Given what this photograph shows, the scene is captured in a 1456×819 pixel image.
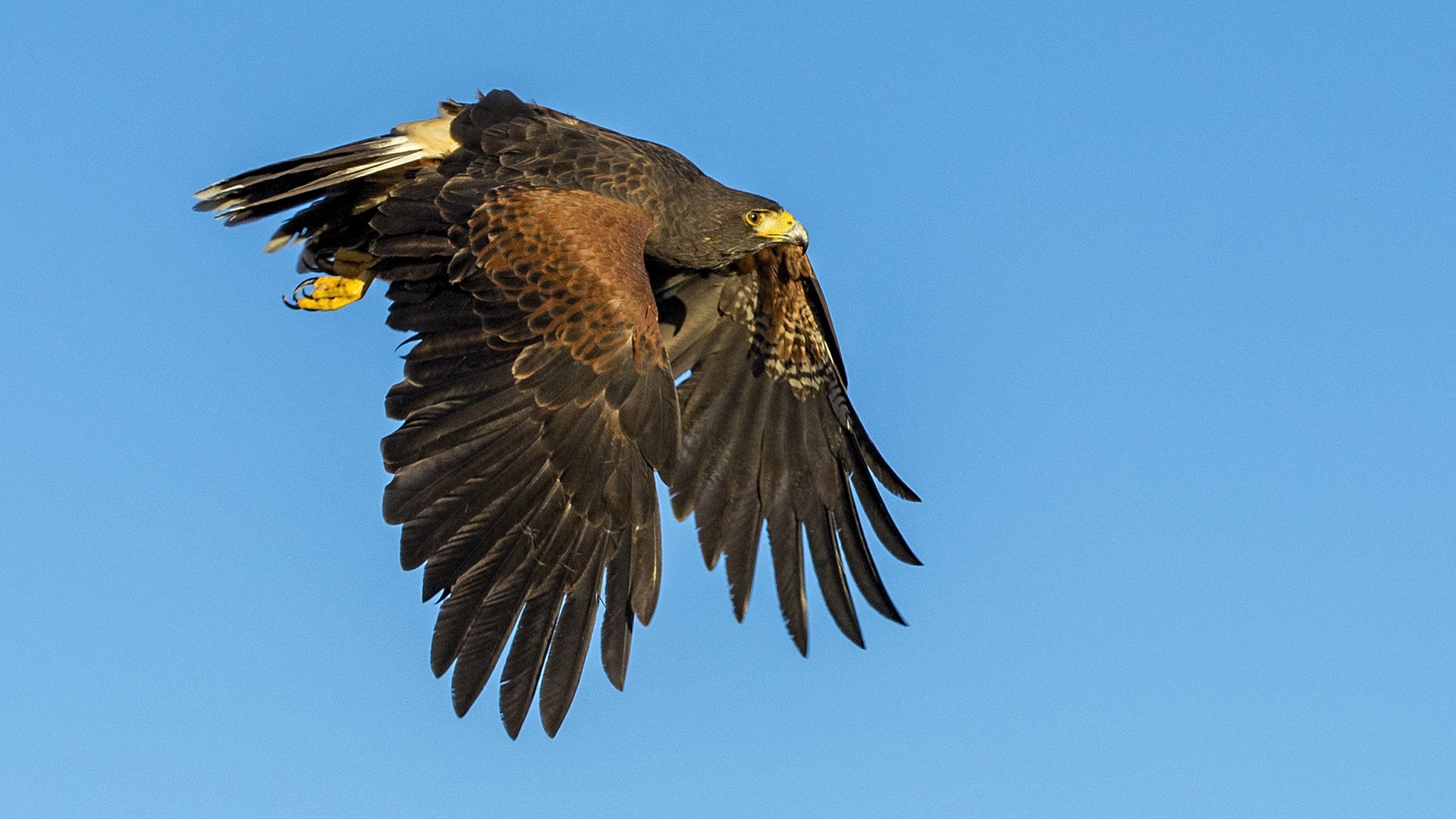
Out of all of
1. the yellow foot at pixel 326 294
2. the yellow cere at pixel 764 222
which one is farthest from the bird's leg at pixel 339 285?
the yellow cere at pixel 764 222

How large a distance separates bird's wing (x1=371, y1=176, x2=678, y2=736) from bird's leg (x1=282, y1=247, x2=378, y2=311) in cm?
133

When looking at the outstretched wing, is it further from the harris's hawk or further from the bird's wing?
the bird's wing

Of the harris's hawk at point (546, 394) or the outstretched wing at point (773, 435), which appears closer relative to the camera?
the harris's hawk at point (546, 394)

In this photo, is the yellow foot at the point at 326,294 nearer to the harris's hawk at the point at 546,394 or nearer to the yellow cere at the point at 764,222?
the harris's hawk at the point at 546,394

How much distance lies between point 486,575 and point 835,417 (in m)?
3.43

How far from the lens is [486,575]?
7.99 meters

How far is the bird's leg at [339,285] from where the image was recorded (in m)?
9.88

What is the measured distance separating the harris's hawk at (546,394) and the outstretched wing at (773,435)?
2 centimetres

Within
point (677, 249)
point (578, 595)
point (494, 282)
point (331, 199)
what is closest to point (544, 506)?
point (578, 595)

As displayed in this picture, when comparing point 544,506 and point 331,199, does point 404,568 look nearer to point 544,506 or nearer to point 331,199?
point 544,506

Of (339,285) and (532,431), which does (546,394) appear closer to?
(532,431)

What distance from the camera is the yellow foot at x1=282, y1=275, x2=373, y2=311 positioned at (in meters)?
9.87

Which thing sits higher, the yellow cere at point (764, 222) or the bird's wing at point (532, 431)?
the yellow cere at point (764, 222)

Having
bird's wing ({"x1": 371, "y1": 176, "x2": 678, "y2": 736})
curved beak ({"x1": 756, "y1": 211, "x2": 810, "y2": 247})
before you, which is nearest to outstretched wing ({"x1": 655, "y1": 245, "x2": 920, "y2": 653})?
curved beak ({"x1": 756, "y1": 211, "x2": 810, "y2": 247})
